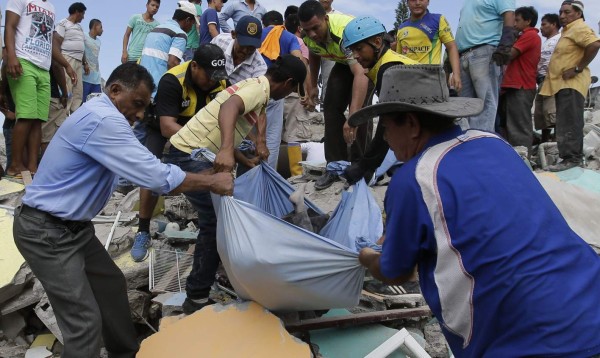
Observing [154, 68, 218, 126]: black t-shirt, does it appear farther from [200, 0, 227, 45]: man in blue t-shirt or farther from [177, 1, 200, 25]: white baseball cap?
[177, 1, 200, 25]: white baseball cap

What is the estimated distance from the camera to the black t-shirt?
344cm

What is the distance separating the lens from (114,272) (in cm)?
276

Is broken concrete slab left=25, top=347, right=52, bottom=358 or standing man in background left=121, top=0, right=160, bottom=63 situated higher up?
standing man in background left=121, top=0, right=160, bottom=63

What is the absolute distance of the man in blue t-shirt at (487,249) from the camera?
4.62 ft

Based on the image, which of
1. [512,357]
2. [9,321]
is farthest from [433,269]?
[9,321]

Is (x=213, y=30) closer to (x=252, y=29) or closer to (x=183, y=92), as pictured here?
(x=252, y=29)

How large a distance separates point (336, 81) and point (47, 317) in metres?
2.85

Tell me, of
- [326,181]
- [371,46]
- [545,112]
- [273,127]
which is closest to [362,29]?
[371,46]

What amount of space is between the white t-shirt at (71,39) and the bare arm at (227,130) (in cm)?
435

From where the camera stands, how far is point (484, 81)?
5016 mm

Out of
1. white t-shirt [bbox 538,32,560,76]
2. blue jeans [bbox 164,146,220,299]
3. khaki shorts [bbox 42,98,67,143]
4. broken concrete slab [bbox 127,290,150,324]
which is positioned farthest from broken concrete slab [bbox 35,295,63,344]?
white t-shirt [bbox 538,32,560,76]

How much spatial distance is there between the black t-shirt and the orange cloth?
174cm

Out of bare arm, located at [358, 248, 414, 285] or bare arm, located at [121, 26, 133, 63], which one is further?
bare arm, located at [121, 26, 133, 63]

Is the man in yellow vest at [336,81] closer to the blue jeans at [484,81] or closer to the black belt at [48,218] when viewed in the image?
the blue jeans at [484,81]
